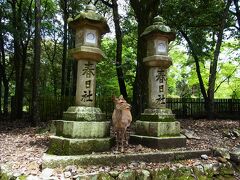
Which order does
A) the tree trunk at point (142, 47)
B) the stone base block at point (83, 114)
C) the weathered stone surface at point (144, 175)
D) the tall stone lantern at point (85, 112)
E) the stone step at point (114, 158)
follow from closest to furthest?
the weathered stone surface at point (144, 175) → the stone step at point (114, 158) → the tall stone lantern at point (85, 112) → the stone base block at point (83, 114) → the tree trunk at point (142, 47)

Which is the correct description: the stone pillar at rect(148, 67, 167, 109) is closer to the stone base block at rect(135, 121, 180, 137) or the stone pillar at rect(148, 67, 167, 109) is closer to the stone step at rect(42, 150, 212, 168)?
the stone base block at rect(135, 121, 180, 137)

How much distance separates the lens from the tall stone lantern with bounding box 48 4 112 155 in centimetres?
645

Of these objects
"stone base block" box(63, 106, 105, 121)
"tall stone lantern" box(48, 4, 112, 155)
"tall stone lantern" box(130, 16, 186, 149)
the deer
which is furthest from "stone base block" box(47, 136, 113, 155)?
"tall stone lantern" box(130, 16, 186, 149)

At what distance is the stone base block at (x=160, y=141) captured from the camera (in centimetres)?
745

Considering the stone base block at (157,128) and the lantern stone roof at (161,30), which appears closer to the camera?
the stone base block at (157,128)

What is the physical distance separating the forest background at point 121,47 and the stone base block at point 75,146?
2.97m

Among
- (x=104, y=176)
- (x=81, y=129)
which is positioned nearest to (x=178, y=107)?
(x=81, y=129)

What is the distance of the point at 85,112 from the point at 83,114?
3.7 inches

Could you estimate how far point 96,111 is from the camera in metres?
7.02

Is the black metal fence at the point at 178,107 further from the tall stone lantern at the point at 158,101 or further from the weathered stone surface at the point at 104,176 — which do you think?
the weathered stone surface at the point at 104,176

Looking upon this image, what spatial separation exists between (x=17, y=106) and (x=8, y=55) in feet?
21.1

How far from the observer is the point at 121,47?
1513 centimetres

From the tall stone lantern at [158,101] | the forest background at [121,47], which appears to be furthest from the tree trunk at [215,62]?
the tall stone lantern at [158,101]

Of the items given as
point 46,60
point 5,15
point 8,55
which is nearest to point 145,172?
point 5,15
